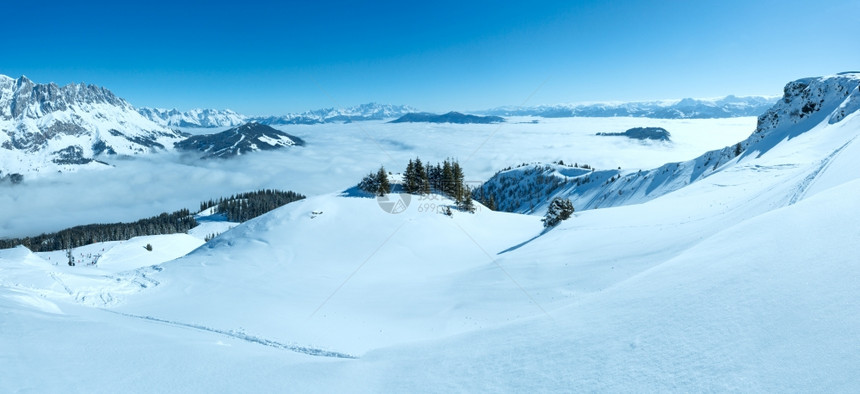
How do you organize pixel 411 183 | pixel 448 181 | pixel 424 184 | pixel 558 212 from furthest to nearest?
pixel 448 181
pixel 424 184
pixel 411 183
pixel 558 212

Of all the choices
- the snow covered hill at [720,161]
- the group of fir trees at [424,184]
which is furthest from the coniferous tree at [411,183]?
the snow covered hill at [720,161]

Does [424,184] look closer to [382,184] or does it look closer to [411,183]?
[411,183]

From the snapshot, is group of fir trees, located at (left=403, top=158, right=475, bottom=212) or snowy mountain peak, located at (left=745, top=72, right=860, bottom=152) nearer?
group of fir trees, located at (left=403, top=158, right=475, bottom=212)

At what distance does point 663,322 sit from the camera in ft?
24.2

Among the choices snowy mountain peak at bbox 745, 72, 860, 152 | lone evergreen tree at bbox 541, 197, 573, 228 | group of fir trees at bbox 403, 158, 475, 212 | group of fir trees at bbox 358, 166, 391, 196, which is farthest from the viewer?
snowy mountain peak at bbox 745, 72, 860, 152

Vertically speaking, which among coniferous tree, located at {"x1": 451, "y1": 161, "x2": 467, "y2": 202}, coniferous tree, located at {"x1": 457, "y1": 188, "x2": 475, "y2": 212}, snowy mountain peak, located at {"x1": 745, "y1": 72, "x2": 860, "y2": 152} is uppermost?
snowy mountain peak, located at {"x1": 745, "y1": 72, "x2": 860, "y2": 152}

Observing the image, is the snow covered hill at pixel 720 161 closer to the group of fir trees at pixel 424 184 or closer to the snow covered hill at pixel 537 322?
the snow covered hill at pixel 537 322

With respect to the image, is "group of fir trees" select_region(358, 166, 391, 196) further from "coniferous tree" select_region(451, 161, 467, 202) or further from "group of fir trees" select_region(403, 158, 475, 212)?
"coniferous tree" select_region(451, 161, 467, 202)

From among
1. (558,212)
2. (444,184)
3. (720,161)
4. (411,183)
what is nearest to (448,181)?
(444,184)

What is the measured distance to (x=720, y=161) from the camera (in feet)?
336

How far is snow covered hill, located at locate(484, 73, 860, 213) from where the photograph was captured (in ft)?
253

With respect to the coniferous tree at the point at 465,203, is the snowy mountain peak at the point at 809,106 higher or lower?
higher

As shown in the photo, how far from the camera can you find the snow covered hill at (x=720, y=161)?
77250 millimetres

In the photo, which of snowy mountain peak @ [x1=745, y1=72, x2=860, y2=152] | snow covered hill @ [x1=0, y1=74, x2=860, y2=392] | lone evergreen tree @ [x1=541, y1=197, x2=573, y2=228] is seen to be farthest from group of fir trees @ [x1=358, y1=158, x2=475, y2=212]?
snowy mountain peak @ [x1=745, y1=72, x2=860, y2=152]
